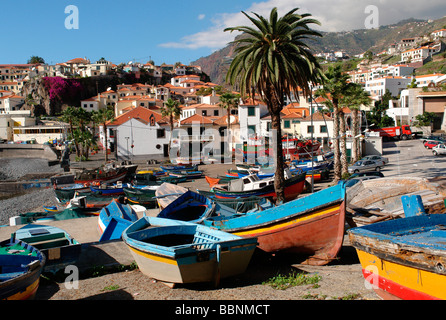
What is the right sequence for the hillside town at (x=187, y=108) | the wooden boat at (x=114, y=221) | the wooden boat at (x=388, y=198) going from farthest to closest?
the hillside town at (x=187, y=108), the wooden boat at (x=114, y=221), the wooden boat at (x=388, y=198)

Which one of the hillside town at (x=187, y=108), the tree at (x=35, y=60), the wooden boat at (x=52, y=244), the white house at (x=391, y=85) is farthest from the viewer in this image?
the tree at (x=35, y=60)

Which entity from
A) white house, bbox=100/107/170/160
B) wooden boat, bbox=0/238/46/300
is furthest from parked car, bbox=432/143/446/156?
wooden boat, bbox=0/238/46/300

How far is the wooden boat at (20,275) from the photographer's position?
294 inches

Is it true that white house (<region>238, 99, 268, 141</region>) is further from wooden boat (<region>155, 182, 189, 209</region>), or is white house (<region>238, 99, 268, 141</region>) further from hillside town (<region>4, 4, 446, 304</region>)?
wooden boat (<region>155, 182, 189, 209</region>)

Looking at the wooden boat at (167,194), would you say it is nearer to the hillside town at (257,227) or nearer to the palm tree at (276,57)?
the hillside town at (257,227)

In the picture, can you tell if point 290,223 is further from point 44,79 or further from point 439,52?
point 439,52

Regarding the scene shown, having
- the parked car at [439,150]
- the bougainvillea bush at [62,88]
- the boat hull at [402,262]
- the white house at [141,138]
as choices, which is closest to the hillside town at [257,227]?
the boat hull at [402,262]

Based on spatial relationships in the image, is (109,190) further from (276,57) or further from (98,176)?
(276,57)

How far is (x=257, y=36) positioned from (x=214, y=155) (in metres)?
43.6

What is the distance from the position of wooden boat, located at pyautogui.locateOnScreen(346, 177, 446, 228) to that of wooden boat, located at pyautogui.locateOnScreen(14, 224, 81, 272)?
961cm

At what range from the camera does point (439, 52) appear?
165m

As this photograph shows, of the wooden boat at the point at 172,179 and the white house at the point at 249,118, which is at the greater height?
the white house at the point at 249,118

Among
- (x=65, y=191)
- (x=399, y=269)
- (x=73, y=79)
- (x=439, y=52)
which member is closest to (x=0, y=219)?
(x=65, y=191)

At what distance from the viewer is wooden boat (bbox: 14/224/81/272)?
1129cm
